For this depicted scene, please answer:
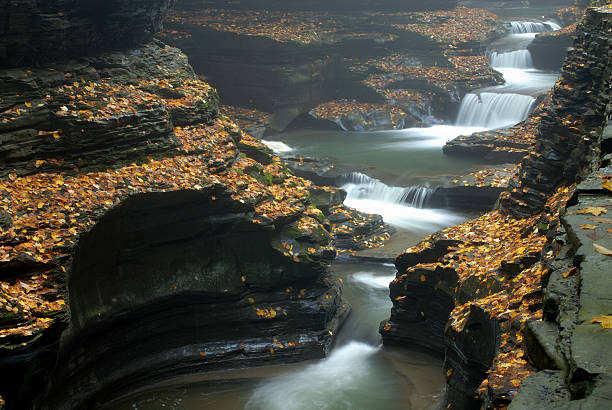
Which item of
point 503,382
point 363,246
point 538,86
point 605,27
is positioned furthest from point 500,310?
point 538,86

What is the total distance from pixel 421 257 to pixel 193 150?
4574mm

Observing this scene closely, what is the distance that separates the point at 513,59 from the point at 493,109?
6258 millimetres

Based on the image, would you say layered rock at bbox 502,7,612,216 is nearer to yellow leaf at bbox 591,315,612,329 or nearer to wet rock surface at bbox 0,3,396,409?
wet rock surface at bbox 0,3,396,409

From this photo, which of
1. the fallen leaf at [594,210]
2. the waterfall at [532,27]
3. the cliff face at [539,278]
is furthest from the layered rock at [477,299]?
the waterfall at [532,27]

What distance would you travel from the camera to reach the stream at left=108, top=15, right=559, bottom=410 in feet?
29.7

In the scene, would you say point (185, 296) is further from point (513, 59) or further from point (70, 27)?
point (513, 59)

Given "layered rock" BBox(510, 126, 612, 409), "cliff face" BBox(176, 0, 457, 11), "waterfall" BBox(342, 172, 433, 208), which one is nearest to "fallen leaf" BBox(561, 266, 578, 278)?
"layered rock" BBox(510, 126, 612, 409)

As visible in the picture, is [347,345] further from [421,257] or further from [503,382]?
[503,382]

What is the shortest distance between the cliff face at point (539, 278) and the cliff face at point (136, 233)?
2.06 metres

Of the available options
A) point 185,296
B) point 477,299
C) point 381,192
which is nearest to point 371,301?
point 185,296

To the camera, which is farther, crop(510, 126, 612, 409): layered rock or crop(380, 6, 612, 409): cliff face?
crop(380, 6, 612, 409): cliff face

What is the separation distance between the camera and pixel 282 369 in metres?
9.98

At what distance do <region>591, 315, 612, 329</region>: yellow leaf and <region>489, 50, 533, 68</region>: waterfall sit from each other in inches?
1039

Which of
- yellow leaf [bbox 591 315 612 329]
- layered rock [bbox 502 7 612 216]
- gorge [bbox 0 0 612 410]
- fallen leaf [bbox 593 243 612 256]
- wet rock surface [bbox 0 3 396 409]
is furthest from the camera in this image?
layered rock [bbox 502 7 612 216]
